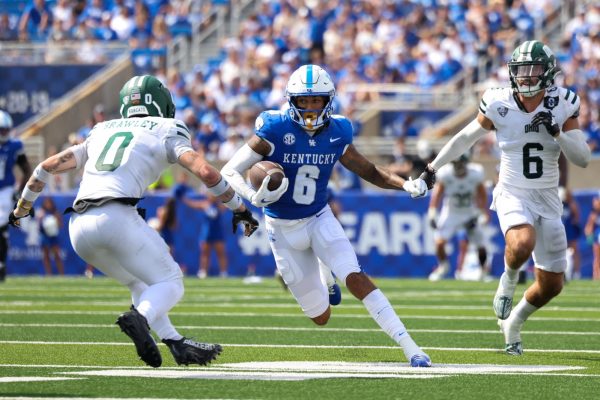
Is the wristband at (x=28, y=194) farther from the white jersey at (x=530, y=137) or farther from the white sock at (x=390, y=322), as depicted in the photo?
the white jersey at (x=530, y=137)

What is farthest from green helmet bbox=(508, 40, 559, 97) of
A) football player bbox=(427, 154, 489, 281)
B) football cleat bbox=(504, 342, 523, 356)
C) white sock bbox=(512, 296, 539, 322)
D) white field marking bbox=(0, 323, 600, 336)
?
football player bbox=(427, 154, 489, 281)

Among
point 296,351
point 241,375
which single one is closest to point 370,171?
point 296,351

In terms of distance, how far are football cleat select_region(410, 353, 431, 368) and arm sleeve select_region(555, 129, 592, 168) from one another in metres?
1.70

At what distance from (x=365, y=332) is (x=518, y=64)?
7.83 feet

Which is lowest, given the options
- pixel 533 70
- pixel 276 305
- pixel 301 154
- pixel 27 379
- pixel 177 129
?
pixel 276 305

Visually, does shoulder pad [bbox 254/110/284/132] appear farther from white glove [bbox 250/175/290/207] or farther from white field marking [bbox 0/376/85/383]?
white field marking [bbox 0/376/85/383]

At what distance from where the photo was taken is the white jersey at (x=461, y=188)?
55.8 feet

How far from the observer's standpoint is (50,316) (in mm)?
11141

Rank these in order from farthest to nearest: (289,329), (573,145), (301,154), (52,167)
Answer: (289,329) → (573,145) → (301,154) → (52,167)

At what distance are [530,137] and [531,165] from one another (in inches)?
6.6

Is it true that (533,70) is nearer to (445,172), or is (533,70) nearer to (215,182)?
(215,182)

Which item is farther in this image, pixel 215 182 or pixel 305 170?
pixel 305 170

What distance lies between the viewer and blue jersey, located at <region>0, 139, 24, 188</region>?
601 inches

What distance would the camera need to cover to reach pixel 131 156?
7023mm
